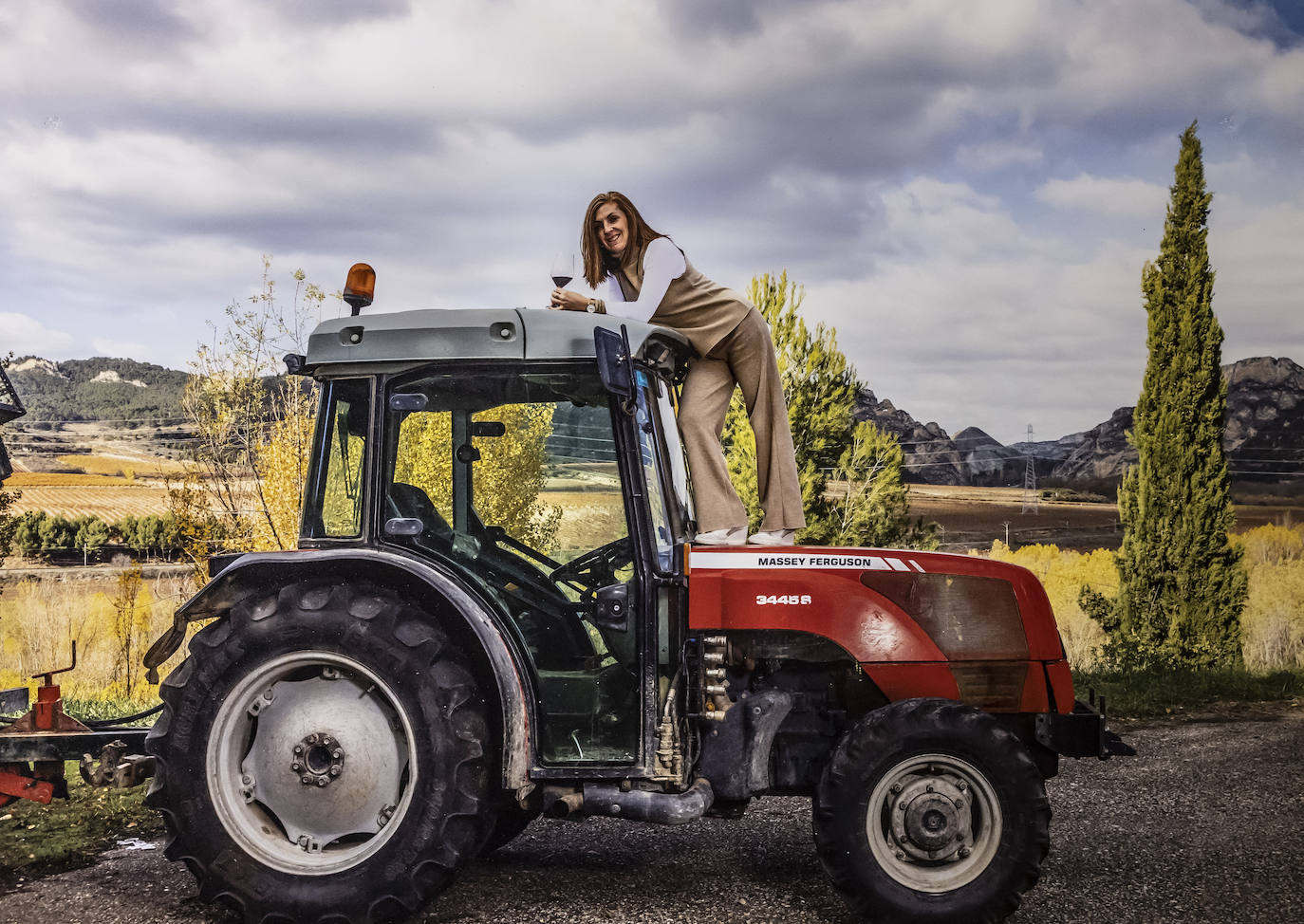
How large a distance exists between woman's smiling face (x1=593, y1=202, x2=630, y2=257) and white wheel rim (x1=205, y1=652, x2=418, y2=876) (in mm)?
1942

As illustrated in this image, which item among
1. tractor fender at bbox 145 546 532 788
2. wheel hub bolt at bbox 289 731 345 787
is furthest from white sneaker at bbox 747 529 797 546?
wheel hub bolt at bbox 289 731 345 787

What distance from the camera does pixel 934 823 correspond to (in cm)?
377

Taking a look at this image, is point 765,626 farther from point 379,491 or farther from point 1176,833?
point 1176,833

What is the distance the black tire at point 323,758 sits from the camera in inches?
141

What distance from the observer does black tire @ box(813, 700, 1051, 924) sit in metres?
3.72

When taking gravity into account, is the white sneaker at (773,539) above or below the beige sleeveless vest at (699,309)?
below

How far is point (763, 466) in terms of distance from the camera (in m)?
4.41

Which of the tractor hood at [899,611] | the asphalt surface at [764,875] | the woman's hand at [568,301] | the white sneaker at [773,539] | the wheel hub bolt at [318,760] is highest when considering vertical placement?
the woman's hand at [568,301]

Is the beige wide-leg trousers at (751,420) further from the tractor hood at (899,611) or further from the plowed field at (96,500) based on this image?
the plowed field at (96,500)

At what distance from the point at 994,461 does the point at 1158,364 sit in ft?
90.0

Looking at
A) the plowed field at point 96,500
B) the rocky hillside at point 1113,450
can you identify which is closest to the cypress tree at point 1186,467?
the rocky hillside at point 1113,450

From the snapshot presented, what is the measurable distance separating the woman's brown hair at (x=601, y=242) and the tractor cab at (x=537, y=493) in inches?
18.7

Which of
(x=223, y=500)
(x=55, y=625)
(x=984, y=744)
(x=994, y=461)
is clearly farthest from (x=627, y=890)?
(x=994, y=461)

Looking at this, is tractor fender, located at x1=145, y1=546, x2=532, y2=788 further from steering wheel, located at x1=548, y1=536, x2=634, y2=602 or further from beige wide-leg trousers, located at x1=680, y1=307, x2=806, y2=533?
beige wide-leg trousers, located at x1=680, y1=307, x2=806, y2=533
